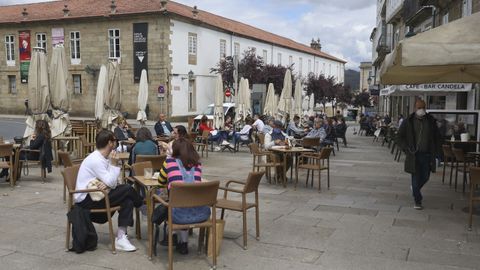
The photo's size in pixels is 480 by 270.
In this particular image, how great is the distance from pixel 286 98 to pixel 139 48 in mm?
15700

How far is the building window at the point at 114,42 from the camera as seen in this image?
35719 millimetres

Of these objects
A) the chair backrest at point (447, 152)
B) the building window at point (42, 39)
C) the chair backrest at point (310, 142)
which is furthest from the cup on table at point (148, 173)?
the building window at point (42, 39)

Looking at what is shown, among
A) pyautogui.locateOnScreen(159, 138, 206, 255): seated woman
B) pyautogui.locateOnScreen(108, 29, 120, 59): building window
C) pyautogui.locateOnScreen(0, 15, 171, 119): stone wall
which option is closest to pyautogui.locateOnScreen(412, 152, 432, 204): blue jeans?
pyautogui.locateOnScreen(159, 138, 206, 255): seated woman

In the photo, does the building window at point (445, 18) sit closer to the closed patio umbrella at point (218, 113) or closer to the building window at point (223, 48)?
the closed patio umbrella at point (218, 113)

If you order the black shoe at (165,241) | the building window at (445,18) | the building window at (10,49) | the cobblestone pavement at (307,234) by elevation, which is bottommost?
the cobblestone pavement at (307,234)

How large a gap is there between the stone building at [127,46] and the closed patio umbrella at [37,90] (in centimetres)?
2073

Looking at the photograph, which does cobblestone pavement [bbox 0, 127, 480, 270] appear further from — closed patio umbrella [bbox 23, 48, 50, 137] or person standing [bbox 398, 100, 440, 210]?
closed patio umbrella [bbox 23, 48, 50, 137]

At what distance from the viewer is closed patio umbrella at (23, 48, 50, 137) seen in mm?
11750

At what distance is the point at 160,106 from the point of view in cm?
3419

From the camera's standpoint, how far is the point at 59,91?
40.2ft

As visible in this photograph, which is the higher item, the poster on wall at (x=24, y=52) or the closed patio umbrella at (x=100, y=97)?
the poster on wall at (x=24, y=52)

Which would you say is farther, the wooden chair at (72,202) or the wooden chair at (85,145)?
the wooden chair at (85,145)

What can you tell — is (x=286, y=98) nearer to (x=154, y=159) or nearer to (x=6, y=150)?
(x=6, y=150)

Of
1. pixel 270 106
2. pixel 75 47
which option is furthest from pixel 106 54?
pixel 270 106
